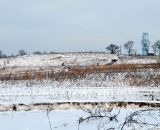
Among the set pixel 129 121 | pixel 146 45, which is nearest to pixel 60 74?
pixel 129 121

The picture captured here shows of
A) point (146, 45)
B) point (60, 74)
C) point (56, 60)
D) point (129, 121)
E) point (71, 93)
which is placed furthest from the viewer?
point (146, 45)

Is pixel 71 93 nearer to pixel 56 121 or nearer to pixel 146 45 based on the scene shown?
pixel 56 121

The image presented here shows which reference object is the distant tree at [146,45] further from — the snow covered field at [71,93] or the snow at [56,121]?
the snow at [56,121]

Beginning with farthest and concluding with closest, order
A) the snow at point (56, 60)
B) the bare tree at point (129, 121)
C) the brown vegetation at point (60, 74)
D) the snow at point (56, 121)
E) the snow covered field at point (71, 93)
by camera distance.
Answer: the snow at point (56, 60), the brown vegetation at point (60, 74), the snow covered field at point (71, 93), the snow at point (56, 121), the bare tree at point (129, 121)

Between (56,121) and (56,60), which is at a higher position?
(56,121)

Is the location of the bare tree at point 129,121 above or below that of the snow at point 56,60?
above

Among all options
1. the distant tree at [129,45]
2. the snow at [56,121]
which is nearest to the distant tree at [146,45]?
the distant tree at [129,45]

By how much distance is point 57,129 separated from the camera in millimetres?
7320

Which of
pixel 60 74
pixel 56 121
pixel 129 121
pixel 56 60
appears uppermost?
pixel 129 121

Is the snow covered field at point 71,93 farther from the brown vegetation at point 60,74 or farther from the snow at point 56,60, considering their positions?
the brown vegetation at point 60,74

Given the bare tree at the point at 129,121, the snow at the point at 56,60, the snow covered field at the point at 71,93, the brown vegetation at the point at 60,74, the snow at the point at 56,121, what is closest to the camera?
the bare tree at the point at 129,121

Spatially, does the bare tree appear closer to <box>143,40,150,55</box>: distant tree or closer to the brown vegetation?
the brown vegetation

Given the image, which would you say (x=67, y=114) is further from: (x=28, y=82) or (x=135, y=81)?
(x=28, y=82)

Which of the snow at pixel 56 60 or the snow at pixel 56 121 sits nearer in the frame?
the snow at pixel 56 121
